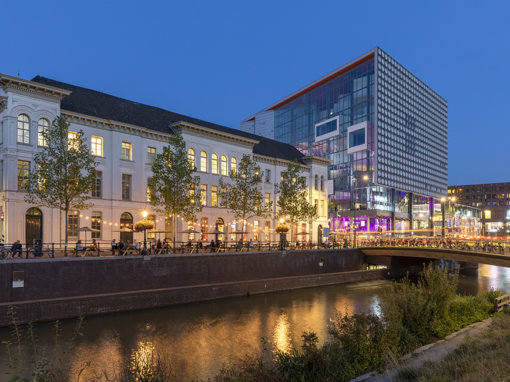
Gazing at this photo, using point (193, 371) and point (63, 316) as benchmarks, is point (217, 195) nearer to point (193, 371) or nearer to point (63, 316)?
point (63, 316)

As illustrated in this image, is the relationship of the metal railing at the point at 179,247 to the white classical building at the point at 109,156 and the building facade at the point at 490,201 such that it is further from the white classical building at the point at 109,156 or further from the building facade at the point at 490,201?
the building facade at the point at 490,201

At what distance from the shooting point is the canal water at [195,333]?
17609 mm

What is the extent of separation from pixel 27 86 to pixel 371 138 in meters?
80.9

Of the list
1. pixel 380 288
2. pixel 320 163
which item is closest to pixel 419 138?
pixel 320 163

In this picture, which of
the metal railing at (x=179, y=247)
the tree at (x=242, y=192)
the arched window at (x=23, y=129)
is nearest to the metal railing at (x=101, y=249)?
Answer: the metal railing at (x=179, y=247)

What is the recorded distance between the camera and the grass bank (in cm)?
1002

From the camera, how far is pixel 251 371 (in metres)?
11.2

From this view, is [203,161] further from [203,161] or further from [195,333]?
[195,333]

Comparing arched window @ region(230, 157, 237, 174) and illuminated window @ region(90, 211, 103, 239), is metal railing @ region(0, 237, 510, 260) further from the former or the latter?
arched window @ region(230, 157, 237, 174)

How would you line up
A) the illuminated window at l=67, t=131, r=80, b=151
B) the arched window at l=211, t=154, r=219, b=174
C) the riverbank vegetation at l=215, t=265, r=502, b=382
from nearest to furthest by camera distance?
the riverbank vegetation at l=215, t=265, r=502, b=382
the illuminated window at l=67, t=131, r=80, b=151
the arched window at l=211, t=154, r=219, b=174

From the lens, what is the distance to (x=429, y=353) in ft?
45.7

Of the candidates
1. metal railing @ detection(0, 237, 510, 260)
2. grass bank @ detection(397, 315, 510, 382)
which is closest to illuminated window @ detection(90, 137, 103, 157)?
metal railing @ detection(0, 237, 510, 260)

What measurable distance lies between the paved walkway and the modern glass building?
77.6m

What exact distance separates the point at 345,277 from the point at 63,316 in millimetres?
27910
